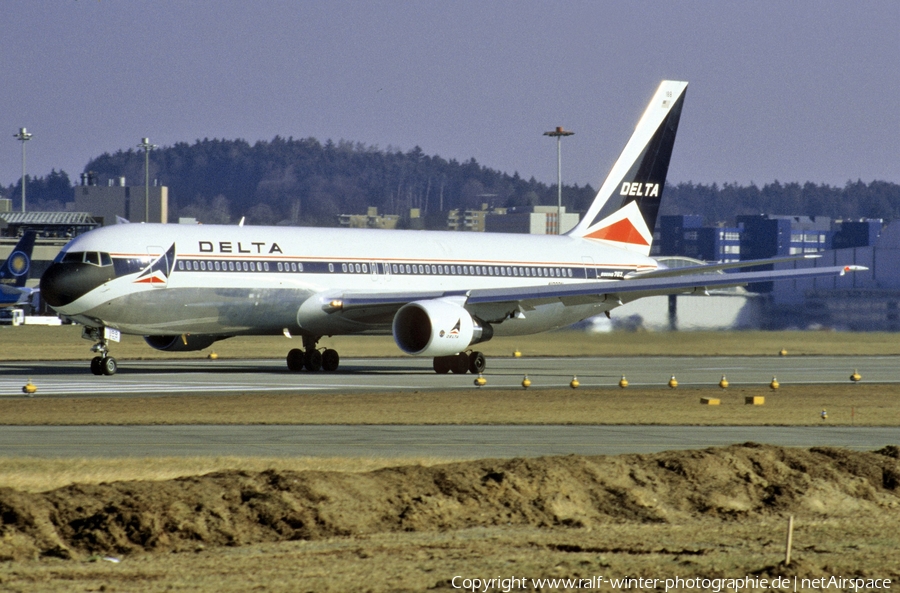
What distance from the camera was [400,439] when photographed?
70.0 feet

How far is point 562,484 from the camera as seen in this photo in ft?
48.0

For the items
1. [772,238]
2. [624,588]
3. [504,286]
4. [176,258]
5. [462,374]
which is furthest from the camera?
[772,238]

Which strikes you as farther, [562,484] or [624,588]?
[562,484]

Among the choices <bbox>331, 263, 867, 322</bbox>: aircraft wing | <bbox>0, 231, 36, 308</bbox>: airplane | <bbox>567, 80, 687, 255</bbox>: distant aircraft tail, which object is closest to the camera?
<bbox>331, 263, 867, 322</bbox>: aircraft wing

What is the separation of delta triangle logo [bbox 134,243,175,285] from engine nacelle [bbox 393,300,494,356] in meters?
6.61

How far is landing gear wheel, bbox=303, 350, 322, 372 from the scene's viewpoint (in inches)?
1549

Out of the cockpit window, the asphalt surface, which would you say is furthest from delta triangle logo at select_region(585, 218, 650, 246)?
the cockpit window

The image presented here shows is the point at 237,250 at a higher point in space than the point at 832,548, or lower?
higher

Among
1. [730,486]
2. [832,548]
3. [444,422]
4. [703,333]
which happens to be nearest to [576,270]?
[703,333]

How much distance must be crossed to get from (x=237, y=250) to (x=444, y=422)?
13948 millimetres

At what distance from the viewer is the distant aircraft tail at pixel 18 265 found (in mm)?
83000

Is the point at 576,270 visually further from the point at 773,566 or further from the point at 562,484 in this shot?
the point at 773,566

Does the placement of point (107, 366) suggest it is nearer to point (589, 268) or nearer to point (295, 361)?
point (295, 361)

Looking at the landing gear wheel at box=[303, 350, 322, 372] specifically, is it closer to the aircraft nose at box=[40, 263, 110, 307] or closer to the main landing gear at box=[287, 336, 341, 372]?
the main landing gear at box=[287, 336, 341, 372]
